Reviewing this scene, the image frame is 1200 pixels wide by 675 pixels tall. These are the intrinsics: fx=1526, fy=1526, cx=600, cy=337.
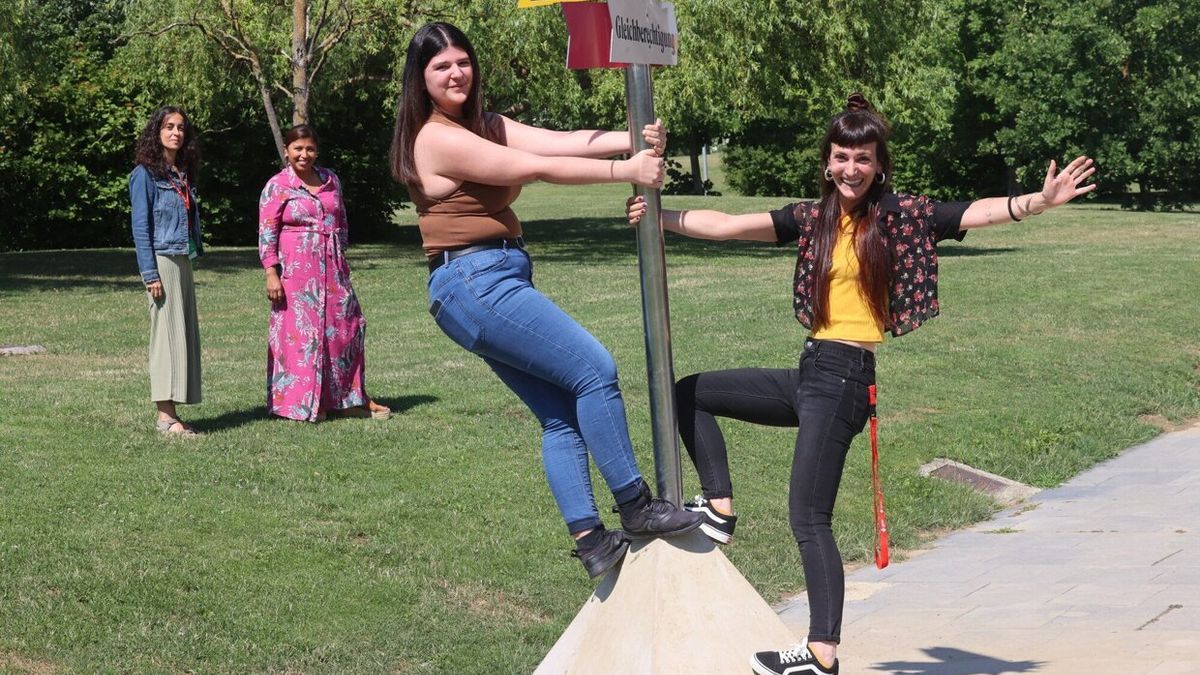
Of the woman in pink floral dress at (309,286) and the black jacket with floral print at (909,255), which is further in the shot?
the woman in pink floral dress at (309,286)

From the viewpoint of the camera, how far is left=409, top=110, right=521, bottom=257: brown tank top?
15.7ft

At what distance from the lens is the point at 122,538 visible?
7.10 m

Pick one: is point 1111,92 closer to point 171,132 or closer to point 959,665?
point 171,132

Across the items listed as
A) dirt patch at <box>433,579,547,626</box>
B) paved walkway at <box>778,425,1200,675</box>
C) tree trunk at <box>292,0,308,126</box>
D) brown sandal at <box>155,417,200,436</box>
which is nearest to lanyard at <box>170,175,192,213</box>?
brown sandal at <box>155,417,200,436</box>

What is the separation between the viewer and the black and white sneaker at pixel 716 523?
5.08 metres

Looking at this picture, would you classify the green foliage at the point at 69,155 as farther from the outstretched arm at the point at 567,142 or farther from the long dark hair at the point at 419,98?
the outstretched arm at the point at 567,142

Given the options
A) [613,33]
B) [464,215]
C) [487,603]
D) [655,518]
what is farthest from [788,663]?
[487,603]

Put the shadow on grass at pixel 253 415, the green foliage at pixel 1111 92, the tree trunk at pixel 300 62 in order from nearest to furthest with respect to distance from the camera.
→ 1. the shadow on grass at pixel 253 415
2. the tree trunk at pixel 300 62
3. the green foliage at pixel 1111 92

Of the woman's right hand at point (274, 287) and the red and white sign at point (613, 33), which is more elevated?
the red and white sign at point (613, 33)

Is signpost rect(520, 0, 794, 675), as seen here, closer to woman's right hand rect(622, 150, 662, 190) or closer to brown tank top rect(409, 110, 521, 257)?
woman's right hand rect(622, 150, 662, 190)

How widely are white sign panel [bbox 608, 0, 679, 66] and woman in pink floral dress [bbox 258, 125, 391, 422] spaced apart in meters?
5.94

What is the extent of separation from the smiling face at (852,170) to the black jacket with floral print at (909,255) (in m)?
0.09

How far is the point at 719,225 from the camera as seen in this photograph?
516 cm

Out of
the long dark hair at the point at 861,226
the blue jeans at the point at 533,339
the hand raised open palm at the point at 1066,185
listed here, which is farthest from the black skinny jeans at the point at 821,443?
the hand raised open palm at the point at 1066,185
